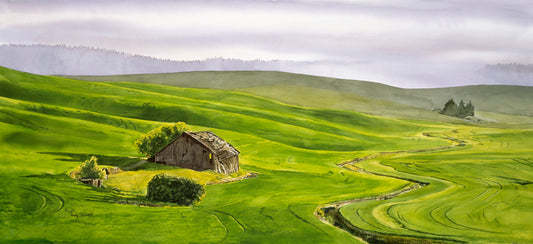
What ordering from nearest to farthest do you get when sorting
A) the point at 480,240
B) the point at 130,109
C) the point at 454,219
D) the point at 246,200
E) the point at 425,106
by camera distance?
the point at 480,240 < the point at 454,219 < the point at 246,200 < the point at 130,109 < the point at 425,106

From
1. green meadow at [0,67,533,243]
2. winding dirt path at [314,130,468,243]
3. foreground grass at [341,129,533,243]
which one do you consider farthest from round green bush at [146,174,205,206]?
foreground grass at [341,129,533,243]

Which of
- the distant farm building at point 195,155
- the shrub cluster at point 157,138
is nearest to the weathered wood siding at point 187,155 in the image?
the distant farm building at point 195,155

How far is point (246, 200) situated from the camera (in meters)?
16.3

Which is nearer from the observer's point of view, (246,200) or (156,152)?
(246,200)

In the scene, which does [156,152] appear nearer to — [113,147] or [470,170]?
[113,147]

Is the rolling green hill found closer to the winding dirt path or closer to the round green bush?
the winding dirt path

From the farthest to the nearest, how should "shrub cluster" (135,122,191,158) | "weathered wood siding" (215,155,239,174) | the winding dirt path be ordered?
"shrub cluster" (135,122,191,158) → "weathered wood siding" (215,155,239,174) → the winding dirt path

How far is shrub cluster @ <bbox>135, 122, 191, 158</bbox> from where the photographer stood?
21.3 metres

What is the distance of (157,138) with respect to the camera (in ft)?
72.2

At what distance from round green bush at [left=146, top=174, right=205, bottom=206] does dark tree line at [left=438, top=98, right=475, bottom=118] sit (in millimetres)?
39240

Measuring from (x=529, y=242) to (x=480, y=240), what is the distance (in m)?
1.30

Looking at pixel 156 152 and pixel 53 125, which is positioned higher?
pixel 53 125

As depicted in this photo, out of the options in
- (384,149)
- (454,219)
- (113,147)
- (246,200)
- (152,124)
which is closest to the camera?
(454,219)

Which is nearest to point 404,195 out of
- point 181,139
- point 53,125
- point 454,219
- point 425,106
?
point 454,219
